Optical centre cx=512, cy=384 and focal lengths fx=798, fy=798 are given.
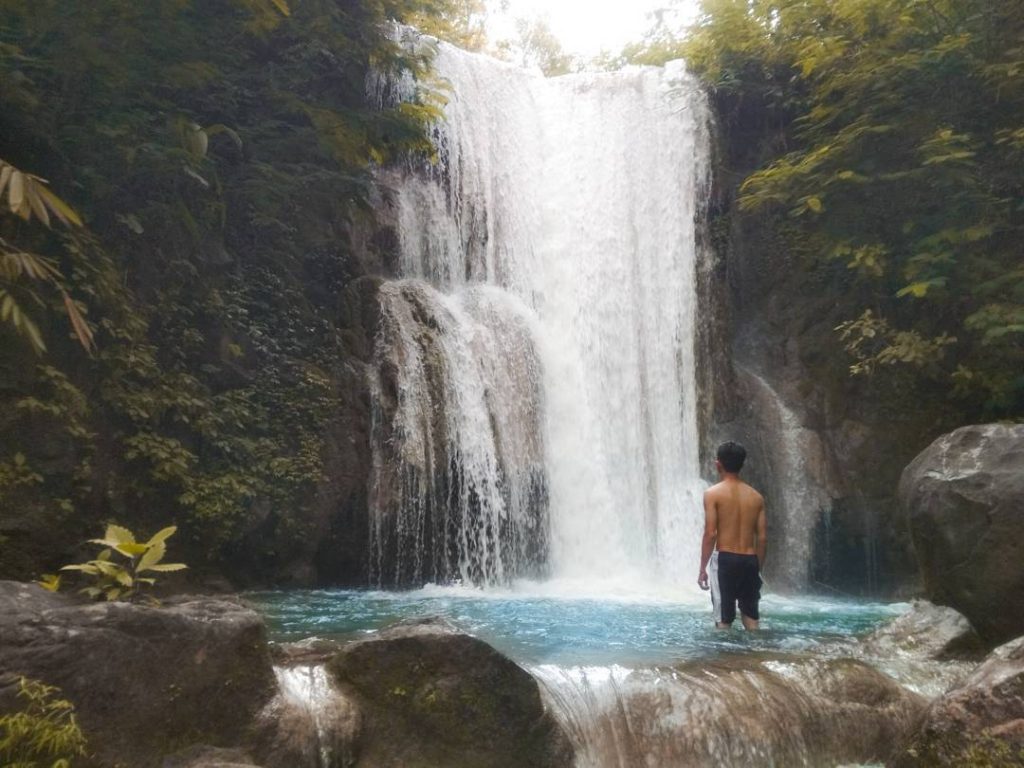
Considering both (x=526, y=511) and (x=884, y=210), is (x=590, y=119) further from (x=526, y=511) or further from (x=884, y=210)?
(x=526, y=511)

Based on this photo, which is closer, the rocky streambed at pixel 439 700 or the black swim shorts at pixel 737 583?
the rocky streambed at pixel 439 700

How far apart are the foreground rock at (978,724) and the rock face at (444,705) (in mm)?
1796

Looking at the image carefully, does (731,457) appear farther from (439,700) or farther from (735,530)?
(439,700)

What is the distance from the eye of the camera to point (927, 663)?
18.9 feet

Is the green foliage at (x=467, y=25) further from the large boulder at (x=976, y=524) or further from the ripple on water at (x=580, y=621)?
the large boulder at (x=976, y=524)

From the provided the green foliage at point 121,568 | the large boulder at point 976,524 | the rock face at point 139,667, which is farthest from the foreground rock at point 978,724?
the green foliage at point 121,568

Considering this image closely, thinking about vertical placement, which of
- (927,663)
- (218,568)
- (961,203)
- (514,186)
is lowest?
(927,663)

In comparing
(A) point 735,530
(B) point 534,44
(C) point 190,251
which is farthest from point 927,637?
(B) point 534,44

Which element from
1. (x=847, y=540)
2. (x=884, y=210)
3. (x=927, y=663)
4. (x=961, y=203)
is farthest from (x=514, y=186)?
(x=927, y=663)

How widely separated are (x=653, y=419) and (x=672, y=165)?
17.0 ft

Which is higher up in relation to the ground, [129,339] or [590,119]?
[590,119]

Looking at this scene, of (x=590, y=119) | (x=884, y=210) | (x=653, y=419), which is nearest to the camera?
(x=884, y=210)

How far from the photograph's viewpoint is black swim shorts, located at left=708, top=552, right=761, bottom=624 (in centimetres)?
653

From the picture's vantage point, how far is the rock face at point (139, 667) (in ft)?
11.6
